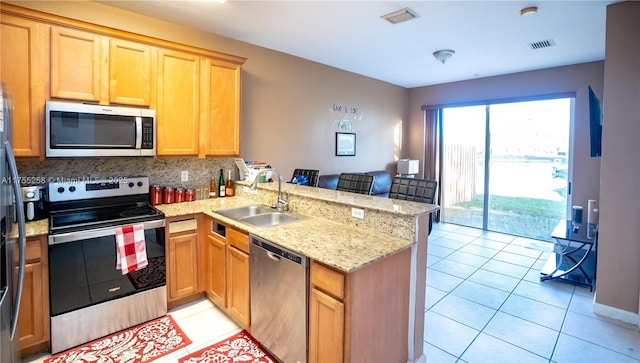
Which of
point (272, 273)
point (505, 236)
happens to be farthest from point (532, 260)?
point (272, 273)

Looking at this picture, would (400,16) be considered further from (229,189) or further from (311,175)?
(229,189)

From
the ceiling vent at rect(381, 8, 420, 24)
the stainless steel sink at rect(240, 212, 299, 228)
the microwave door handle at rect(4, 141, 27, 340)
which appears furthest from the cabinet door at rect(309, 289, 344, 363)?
the ceiling vent at rect(381, 8, 420, 24)

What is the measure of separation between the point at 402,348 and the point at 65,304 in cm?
230

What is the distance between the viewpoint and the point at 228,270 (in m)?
2.51

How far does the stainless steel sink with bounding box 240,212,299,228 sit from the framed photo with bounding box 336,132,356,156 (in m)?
2.51

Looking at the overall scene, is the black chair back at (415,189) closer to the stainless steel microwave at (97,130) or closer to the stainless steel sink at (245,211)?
the stainless steel sink at (245,211)

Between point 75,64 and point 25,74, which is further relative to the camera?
point 75,64

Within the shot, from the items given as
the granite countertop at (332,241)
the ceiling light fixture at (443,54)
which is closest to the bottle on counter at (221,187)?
the granite countertop at (332,241)

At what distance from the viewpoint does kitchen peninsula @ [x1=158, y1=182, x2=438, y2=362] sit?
1601 mm

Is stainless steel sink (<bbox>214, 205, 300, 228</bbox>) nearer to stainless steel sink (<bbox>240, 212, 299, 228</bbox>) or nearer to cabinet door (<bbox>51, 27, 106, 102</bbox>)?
stainless steel sink (<bbox>240, 212, 299, 228</bbox>)

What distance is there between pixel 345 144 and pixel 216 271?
3188mm

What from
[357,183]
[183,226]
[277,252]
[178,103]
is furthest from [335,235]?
[178,103]

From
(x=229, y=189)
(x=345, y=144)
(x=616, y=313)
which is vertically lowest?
(x=616, y=313)

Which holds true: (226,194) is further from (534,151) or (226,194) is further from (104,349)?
(534,151)
